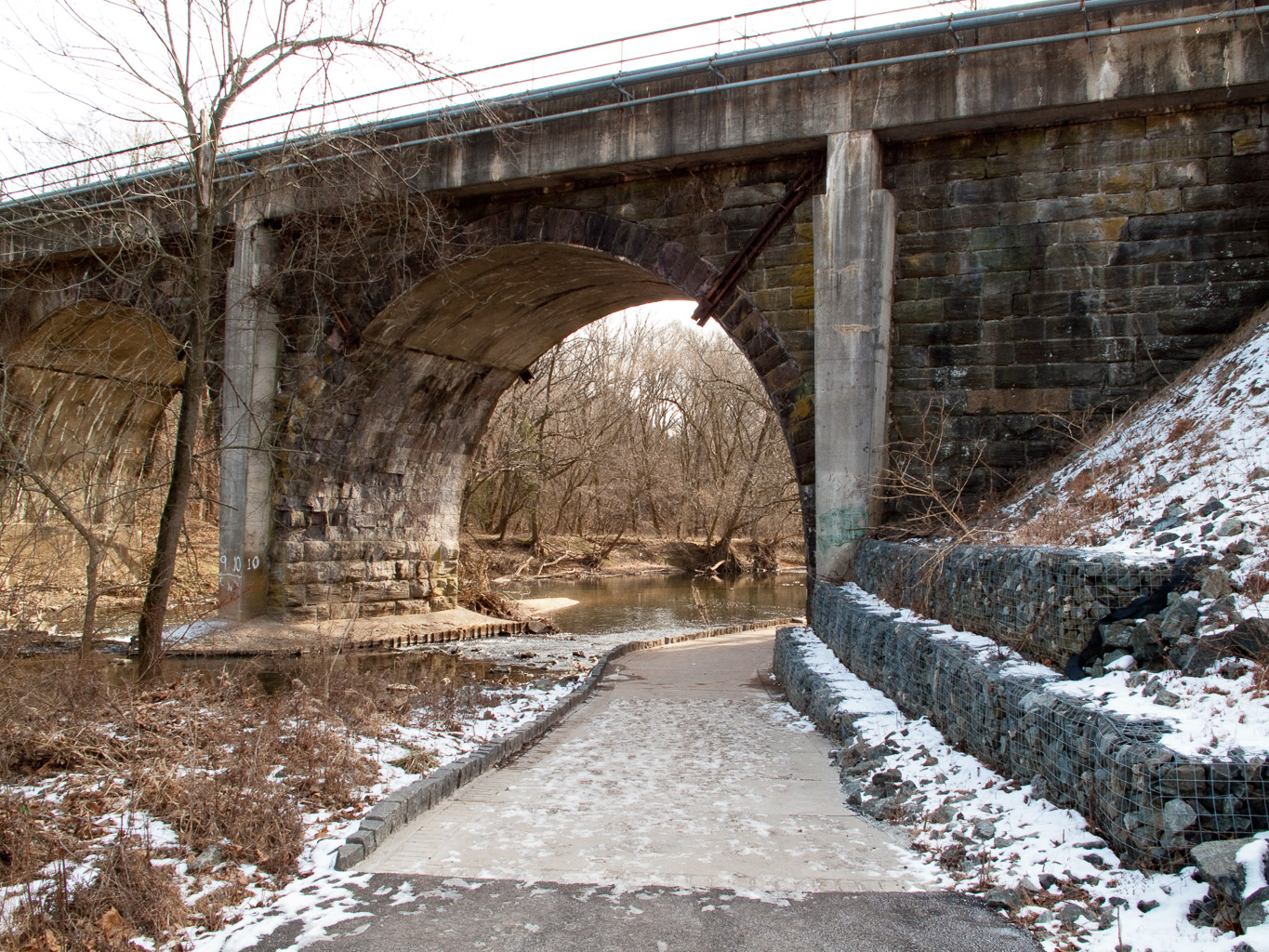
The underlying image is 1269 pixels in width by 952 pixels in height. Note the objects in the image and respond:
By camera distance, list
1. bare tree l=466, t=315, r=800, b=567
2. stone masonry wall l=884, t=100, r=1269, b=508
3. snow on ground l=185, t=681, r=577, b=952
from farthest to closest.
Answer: bare tree l=466, t=315, r=800, b=567
stone masonry wall l=884, t=100, r=1269, b=508
snow on ground l=185, t=681, r=577, b=952

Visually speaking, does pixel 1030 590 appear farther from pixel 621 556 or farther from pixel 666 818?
pixel 621 556

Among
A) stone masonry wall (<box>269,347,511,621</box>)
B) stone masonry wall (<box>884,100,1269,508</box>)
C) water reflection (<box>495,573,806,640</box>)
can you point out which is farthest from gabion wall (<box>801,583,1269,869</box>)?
water reflection (<box>495,573,806,640</box>)

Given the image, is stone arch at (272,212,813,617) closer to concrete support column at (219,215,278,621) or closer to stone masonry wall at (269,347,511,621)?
stone masonry wall at (269,347,511,621)

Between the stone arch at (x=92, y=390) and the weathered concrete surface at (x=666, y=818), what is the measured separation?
1207cm

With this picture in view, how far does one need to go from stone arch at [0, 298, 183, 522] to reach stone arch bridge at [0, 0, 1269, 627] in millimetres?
3831

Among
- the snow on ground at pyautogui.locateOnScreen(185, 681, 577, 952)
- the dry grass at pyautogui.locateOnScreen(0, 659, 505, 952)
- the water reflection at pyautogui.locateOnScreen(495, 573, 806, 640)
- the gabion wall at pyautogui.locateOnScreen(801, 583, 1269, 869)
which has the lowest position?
the water reflection at pyautogui.locateOnScreen(495, 573, 806, 640)

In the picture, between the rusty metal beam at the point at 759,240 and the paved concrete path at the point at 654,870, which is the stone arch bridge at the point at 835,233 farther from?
the paved concrete path at the point at 654,870

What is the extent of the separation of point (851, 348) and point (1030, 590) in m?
5.37

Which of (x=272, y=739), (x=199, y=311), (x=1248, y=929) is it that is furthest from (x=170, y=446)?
(x=1248, y=929)

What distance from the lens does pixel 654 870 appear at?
4.09 metres

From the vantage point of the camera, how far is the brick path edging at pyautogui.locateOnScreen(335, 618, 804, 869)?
4328 mm

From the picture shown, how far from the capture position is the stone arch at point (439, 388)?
37.1ft

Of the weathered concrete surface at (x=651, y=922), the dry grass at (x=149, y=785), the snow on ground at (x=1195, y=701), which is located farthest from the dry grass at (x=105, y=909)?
the snow on ground at (x=1195, y=701)

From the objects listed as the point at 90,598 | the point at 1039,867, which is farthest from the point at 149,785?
the point at 1039,867
